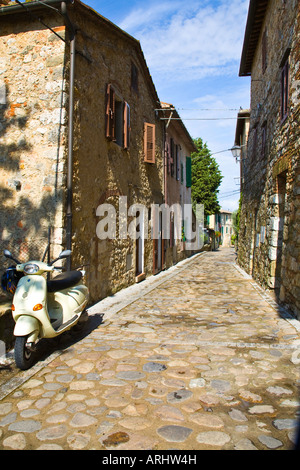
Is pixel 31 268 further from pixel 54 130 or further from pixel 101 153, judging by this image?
pixel 101 153

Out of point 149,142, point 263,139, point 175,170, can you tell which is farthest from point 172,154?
point 263,139

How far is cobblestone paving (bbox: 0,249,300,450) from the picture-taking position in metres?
2.52

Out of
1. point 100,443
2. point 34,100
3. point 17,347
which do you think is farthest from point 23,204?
point 100,443

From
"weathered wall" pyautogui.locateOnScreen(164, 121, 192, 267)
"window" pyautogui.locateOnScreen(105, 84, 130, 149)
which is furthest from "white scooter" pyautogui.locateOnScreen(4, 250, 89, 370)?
"weathered wall" pyautogui.locateOnScreen(164, 121, 192, 267)

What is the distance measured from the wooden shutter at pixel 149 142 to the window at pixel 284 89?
4361mm

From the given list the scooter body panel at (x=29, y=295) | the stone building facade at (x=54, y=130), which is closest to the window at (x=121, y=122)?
the stone building facade at (x=54, y=130)

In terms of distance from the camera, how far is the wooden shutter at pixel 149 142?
35.0 ft

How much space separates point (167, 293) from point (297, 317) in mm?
3450

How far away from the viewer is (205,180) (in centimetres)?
3306

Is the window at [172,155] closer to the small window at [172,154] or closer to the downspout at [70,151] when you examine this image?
the small window at [172,154]

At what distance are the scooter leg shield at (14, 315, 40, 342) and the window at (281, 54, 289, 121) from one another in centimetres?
571

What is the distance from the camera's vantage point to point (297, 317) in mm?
5656

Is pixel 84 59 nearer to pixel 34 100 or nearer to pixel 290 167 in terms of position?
pixel 34 100

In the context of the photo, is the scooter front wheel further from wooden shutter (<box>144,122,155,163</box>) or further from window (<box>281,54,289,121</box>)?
wooden shutter (<box>144,122,155,163</box>)
